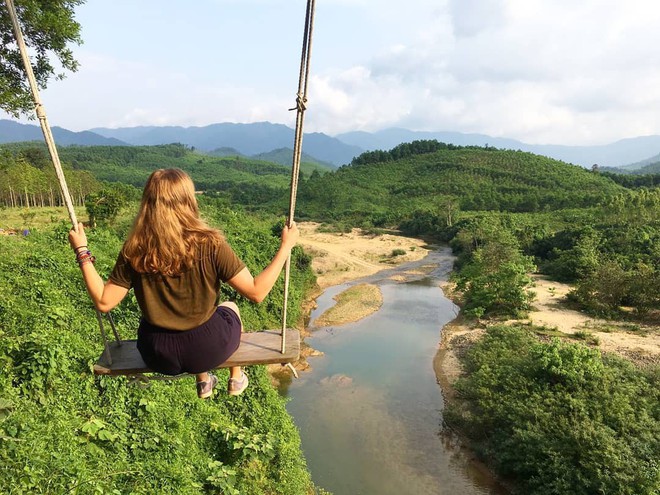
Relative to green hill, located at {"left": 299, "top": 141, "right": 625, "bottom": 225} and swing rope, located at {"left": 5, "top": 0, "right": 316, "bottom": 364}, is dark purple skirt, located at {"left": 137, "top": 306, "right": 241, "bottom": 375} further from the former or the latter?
green hill, located at {"left": 299, "top": 141, "right": 625, "bottom": 225}

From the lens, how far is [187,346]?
2.20 meters

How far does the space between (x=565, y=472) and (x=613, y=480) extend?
2.72 ft

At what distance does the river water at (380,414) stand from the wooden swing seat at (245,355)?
26.0 ft

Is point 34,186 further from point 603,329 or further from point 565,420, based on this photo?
point 603,329

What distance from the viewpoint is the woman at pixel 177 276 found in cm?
196

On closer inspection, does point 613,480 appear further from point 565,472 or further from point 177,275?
point 177,275

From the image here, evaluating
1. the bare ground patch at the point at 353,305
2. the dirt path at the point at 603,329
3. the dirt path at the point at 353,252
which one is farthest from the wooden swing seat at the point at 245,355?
the dirt path at the point at 353,252

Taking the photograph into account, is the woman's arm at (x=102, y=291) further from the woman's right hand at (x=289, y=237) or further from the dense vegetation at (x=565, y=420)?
the dense vegetation at (x=565, y=420)

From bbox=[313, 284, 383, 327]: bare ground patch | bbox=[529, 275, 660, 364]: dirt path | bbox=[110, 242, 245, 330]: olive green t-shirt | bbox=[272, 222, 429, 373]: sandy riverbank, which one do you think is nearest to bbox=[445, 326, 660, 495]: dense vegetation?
bbox=[529, 275, 660, 364]: dirt path

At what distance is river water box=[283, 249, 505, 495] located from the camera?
31.4 ft

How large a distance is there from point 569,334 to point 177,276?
17.0 m

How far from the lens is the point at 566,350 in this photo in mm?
10266

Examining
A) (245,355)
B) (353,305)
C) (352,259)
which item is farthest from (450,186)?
(245,355)

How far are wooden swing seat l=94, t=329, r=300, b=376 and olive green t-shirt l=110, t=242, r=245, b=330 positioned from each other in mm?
571
